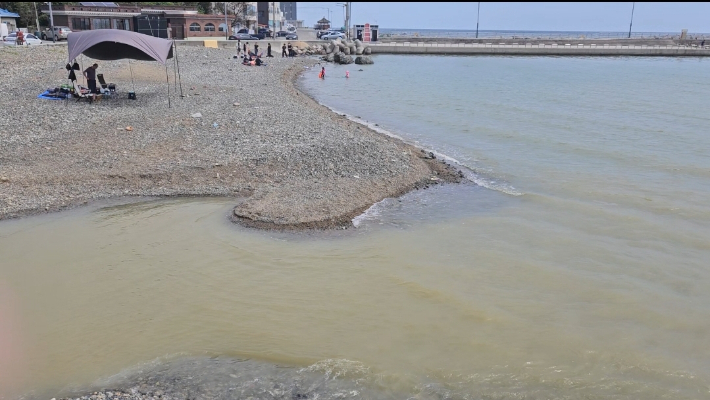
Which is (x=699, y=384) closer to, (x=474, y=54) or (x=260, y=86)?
(x=260, y=86)

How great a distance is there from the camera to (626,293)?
30.8 feet

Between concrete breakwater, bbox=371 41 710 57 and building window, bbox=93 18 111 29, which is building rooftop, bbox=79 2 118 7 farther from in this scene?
concrete breakwater, bbox=371 41 710 57

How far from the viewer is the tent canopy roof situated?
67.4 ft

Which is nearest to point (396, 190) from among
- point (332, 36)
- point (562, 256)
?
point (562, 256)

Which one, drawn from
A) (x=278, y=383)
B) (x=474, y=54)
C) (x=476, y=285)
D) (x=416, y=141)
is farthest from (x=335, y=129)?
(x=474, y=54)

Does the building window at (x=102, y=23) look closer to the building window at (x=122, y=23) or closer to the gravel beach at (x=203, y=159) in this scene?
the building window at (x=122, y=23)

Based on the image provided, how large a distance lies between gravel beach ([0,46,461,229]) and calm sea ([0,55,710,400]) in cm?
66

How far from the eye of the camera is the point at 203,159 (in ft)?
47.4

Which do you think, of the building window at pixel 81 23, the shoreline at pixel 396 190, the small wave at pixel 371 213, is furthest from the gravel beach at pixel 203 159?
the building window at pixel 81 23

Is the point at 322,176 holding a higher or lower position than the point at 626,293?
higher

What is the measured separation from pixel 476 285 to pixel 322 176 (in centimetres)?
548

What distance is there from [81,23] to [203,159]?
64469mm

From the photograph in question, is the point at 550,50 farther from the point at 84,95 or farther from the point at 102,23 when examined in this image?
the point at 84,95

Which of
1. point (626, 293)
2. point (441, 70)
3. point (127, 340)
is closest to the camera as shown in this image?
point (127, 340)
